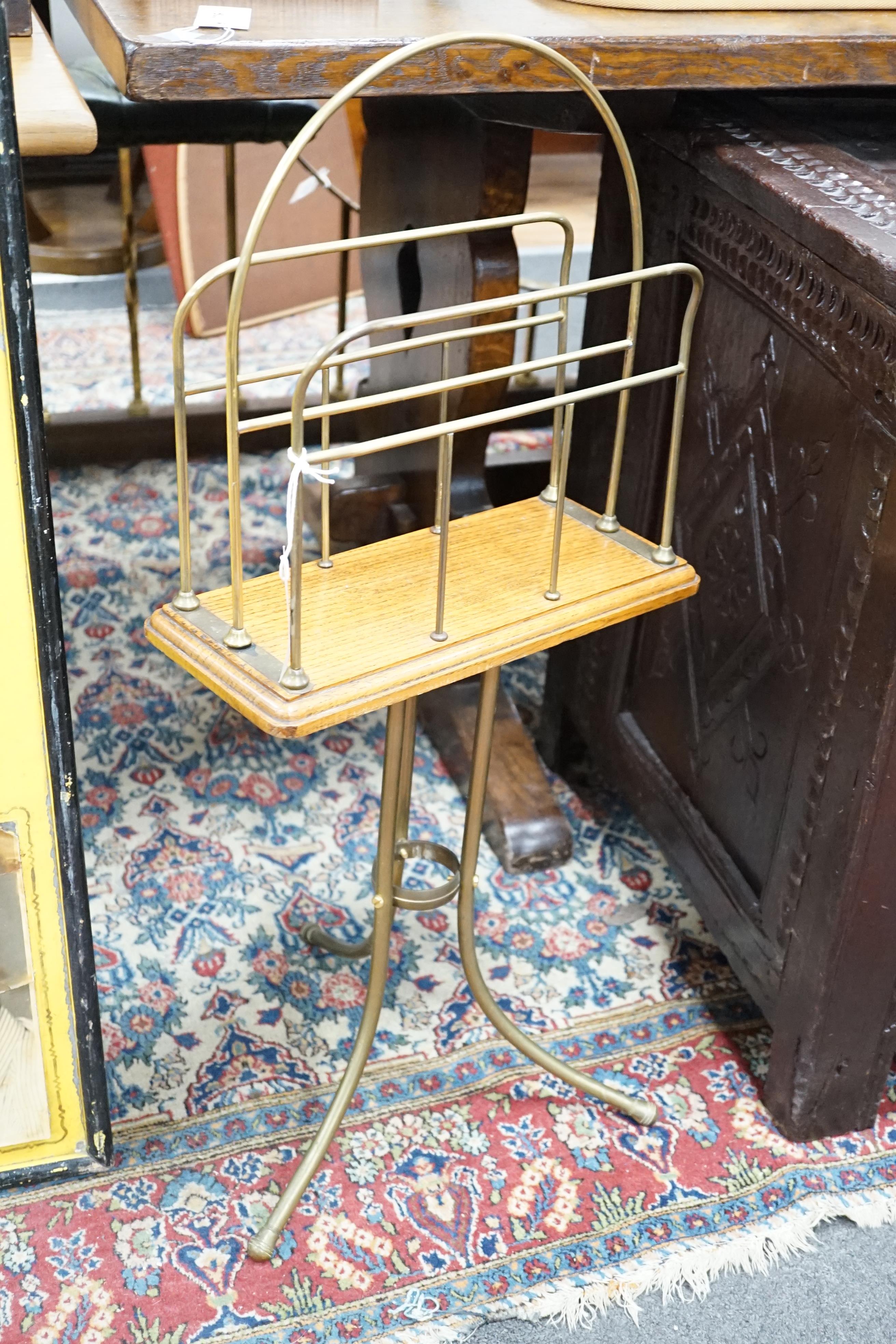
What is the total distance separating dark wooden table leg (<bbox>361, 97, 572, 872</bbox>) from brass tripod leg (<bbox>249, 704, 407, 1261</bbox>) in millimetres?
470

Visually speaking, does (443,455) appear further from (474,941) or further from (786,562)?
(474,941)

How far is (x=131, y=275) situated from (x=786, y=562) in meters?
1.63

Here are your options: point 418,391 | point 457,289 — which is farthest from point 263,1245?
point 457,289

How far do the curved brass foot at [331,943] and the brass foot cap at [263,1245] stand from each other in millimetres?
335

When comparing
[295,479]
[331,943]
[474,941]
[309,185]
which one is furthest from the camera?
[309,185]

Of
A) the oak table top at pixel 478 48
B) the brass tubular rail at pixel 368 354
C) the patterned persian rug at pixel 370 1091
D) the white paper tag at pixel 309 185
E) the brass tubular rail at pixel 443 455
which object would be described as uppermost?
the oak table top at pixel 478 48

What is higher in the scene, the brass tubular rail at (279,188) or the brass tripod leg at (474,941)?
the brass tubular rail at (279,188)

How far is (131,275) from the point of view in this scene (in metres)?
2.52

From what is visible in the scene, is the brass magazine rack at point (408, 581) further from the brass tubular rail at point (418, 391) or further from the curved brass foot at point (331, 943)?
the curved brass foot at point (331, 943)

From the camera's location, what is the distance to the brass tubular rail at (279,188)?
33.9 inches

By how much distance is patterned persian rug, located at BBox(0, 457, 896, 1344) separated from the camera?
1.26 m

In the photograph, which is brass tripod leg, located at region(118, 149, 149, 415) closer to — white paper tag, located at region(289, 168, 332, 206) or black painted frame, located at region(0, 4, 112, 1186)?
white paper tag, located at region(289, 168, 332, 206)

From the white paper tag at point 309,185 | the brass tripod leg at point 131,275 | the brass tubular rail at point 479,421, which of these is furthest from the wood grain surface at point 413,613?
the brass tripod leg at point 131,275

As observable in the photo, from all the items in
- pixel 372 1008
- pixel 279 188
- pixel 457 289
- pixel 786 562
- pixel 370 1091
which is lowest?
pixel 370 1091
